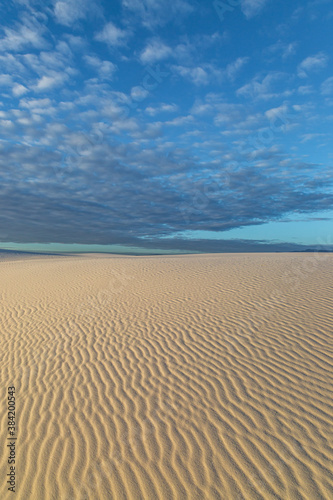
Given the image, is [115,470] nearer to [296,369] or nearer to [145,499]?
[145,499]

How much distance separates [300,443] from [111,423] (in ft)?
11.0

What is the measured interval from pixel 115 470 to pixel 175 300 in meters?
8.64

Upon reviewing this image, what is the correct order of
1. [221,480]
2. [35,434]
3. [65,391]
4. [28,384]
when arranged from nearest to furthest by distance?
[221,480]
[35,434]
[65,391]
[28,384]

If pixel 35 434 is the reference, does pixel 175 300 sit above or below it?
above

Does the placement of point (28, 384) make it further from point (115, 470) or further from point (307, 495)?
point (307, 495)

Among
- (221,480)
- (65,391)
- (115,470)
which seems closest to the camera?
(221,480)

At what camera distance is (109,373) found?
673cm

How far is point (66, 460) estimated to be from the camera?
4316mm

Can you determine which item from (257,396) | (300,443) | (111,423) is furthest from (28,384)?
(300,443)

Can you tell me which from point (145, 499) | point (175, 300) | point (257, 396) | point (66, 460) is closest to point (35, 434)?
point (66, 460)

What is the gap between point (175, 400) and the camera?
217 inches

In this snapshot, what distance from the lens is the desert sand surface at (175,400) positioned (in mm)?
3918

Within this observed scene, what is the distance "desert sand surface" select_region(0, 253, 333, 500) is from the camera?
12.9 feet

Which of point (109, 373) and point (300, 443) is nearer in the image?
point (300, 443)
